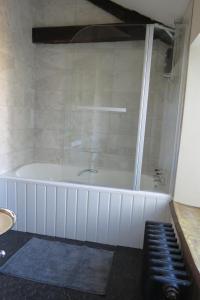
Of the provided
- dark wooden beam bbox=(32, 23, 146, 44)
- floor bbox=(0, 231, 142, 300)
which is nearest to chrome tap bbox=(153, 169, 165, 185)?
floor bbox=(0, 231, 142, 300)

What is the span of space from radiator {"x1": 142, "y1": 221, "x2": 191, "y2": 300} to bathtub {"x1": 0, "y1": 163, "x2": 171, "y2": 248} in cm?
57

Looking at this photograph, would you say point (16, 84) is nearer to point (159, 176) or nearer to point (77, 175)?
point (77, 175)

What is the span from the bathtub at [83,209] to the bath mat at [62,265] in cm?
17

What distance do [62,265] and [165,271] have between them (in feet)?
3.35

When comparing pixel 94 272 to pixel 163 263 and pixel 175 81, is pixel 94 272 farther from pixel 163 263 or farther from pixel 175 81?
pixel 175 81

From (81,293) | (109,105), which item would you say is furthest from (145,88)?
(81,293)

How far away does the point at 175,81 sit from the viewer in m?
2.56

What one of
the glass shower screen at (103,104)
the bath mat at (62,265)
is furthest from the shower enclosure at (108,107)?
the bath mat at (62,265)

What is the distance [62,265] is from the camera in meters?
2.10

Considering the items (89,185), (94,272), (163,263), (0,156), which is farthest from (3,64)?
(163,263)

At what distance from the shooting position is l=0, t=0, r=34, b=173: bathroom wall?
8.73 feet

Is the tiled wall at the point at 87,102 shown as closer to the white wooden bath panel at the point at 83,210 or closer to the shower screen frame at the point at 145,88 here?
the shower screen frame at the point at 145,88

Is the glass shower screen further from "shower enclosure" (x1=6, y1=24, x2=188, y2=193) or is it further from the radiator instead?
the radiator

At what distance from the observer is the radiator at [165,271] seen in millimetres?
1320
